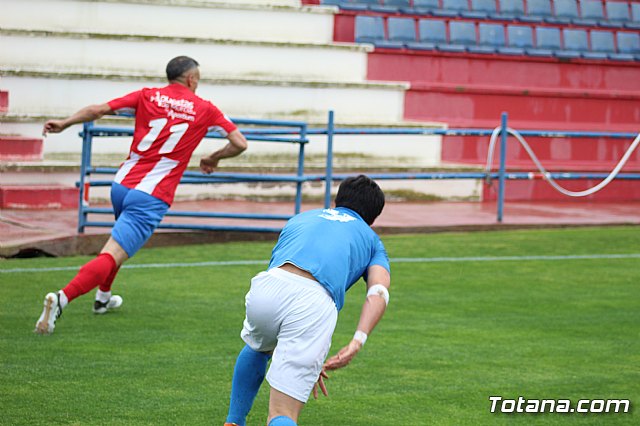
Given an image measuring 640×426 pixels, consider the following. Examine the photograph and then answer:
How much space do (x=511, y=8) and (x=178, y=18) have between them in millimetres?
6203

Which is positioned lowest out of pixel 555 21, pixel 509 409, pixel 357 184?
pixel 509 409

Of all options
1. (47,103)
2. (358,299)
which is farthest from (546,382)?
(47,103)

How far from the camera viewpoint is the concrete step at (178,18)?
16.6m

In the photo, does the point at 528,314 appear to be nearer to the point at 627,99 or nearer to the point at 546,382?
the point at 546,382

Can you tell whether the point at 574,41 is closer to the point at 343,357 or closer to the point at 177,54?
the point at 177,54

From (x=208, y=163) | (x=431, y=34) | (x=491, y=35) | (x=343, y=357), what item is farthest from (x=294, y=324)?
(x=491, y=35)

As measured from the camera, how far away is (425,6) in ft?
65.4

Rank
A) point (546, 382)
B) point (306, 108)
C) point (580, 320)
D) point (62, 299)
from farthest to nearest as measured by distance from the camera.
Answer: point (306, 108) < point (580, 320) < point (62, 299) < point (546, 382)

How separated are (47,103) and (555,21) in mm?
9385

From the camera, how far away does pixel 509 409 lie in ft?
20.8

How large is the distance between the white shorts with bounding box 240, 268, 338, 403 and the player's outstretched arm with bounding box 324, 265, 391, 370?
0.36ft

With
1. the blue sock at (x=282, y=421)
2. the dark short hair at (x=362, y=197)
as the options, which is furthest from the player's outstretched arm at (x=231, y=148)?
the blue sock at (x=282, y=421)

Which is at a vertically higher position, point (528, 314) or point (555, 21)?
point (555, 21)

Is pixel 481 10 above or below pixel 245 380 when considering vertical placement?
above
